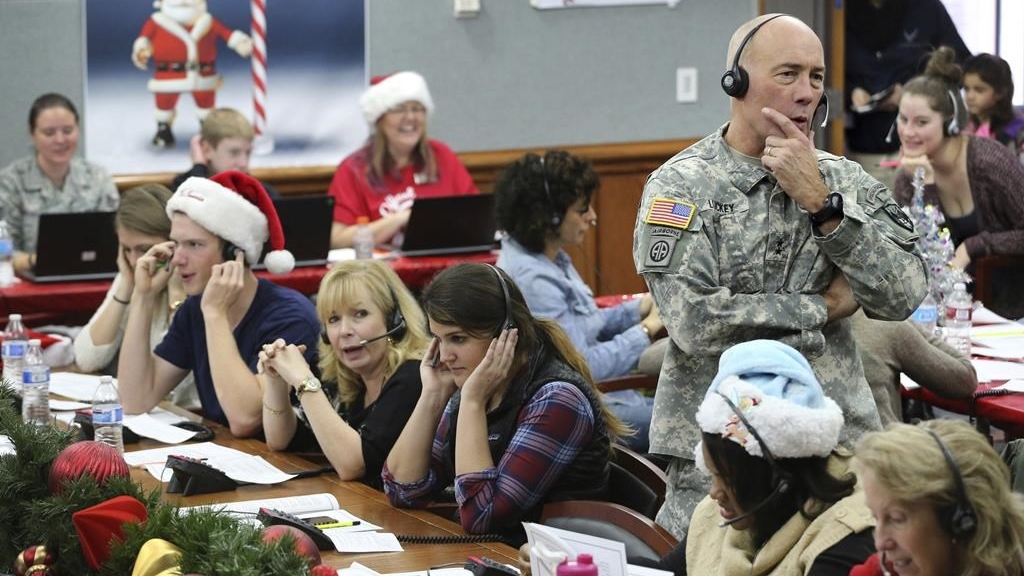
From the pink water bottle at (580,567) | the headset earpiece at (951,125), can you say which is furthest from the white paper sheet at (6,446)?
the headset earpiece at (951,125)

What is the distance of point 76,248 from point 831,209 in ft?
12.9

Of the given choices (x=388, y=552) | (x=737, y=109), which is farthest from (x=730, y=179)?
(x=388, y=552)

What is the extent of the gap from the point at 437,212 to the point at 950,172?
214cm

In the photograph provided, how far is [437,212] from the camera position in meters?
6.45

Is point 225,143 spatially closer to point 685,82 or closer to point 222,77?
point 222,77

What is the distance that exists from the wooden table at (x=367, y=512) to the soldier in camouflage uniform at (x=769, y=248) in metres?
0.45

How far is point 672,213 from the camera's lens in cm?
294

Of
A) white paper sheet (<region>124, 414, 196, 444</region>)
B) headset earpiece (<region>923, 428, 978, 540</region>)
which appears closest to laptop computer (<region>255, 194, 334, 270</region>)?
white paper sheet (<region>124, 414, 196, 444</region>)

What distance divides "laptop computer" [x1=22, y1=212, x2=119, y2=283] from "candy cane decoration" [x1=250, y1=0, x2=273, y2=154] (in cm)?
187

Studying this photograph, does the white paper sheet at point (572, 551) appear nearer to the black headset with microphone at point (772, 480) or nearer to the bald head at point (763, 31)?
the black headset with microphone at point (772, 480)

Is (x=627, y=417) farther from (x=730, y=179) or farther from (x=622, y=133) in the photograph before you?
(x=622, y=133)

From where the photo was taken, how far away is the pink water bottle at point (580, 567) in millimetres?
2182

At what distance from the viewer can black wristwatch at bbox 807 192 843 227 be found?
2838mm

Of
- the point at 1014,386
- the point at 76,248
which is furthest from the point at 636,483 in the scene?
the point at 76,248
